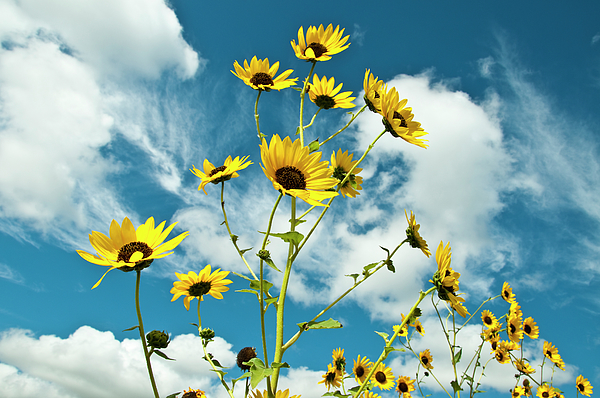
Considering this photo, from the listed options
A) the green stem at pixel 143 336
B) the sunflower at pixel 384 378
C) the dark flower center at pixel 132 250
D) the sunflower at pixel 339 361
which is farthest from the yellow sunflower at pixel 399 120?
the sunflower at pixel 384 378

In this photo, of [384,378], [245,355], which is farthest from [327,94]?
[384,378]

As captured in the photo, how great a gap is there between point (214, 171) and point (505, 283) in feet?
15.8

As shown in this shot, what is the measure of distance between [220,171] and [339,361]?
118 inches

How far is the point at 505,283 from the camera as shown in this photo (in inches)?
201

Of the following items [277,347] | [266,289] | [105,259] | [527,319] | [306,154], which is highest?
[527,319]

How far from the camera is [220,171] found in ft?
6.91

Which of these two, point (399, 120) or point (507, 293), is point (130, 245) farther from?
point (507, 293)

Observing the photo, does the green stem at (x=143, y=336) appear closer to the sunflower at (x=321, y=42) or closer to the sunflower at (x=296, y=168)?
the sunflower at (x=296, y=168)

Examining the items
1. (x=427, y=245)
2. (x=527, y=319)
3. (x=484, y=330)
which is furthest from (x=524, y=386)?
(x=427, y=245)

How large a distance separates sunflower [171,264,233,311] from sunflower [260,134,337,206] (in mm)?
911

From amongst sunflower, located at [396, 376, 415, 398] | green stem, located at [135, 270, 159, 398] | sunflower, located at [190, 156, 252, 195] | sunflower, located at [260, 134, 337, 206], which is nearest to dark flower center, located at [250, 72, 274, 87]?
sunflower, located at [190, 156, 252, 195]

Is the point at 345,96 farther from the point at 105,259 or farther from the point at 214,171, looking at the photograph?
the point at 105,259

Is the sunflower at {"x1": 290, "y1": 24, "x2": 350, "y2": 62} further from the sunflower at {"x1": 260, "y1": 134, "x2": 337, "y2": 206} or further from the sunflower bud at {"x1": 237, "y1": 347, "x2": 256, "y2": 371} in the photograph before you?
the sunflower bud at {"x1": 237, "y1": 347, "x2": 256, "y2": 371}

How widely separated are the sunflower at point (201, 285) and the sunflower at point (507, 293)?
452cm
